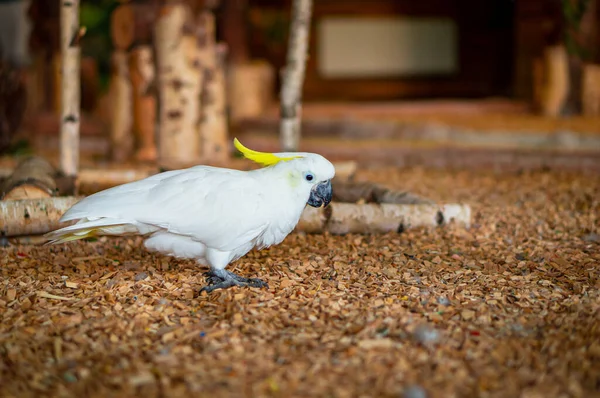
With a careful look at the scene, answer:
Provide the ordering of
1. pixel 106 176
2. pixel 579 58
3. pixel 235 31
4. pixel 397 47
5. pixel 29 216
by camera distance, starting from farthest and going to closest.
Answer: pixel 397 47 → pixel 235 31 → pixel 579 58 → pixel 106 176 → pixel 29 216

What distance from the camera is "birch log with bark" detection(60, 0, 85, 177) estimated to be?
409cm

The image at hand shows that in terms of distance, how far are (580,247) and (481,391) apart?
1.70 metres

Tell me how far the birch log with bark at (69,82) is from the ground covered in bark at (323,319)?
1.08 meters

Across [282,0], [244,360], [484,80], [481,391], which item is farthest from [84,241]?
[484,80]

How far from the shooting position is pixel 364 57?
12320 millimetres

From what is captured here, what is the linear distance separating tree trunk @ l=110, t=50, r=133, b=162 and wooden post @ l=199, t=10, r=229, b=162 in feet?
2.47

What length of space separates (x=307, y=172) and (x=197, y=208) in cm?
47

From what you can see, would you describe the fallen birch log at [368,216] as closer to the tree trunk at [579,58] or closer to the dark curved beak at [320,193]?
the dark curved beak at [320,193]

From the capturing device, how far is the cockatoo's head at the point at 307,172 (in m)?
2.71

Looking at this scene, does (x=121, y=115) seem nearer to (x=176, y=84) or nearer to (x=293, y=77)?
(x=176, y=84)

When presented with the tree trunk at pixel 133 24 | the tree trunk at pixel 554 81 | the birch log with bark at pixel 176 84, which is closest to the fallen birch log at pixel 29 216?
the birch log with bark at pixel 176 84

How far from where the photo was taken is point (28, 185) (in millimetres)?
3510

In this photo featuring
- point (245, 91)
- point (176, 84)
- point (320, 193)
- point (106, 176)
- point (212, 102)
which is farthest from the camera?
point (245, 91)

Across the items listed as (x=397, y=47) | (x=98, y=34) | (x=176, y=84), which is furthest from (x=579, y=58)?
(x=98, y=34)
